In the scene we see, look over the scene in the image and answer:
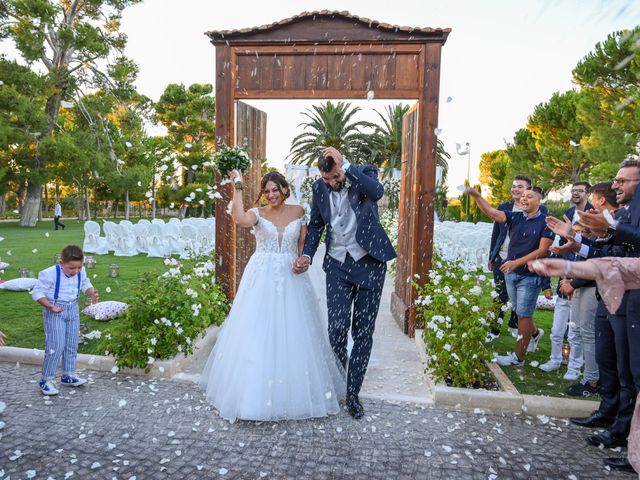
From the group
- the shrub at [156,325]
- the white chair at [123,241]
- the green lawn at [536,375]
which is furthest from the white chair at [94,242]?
the green lawn at [536,375]

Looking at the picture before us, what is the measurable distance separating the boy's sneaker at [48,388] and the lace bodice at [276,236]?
209 cm

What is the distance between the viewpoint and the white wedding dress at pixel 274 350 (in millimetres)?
3760

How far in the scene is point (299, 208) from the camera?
14.5 feet

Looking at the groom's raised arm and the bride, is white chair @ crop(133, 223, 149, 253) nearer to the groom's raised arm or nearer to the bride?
the bride

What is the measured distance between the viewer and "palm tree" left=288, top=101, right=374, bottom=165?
30.4 m

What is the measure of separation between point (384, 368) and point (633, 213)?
2831mm

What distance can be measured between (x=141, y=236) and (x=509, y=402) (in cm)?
1306

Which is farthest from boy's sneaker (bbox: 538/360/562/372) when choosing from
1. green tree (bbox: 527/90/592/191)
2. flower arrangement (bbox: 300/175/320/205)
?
green tree (bbox: 527/90/592/191)

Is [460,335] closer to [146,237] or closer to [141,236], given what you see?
[146,237]

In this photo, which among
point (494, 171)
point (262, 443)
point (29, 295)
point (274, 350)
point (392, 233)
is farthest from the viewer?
point (494, 171)

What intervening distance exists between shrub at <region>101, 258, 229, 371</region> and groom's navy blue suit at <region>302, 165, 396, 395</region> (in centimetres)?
166

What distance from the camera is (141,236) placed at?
1492 cm

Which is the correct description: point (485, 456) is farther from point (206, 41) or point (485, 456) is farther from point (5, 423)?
point (206, 41)

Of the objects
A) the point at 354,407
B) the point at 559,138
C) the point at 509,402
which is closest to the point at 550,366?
the point at 509,402
